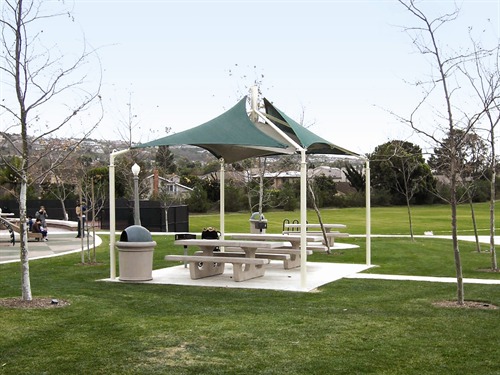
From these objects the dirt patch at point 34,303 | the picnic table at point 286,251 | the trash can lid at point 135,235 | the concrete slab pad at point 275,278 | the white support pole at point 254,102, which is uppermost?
the white support pole at point 254,102

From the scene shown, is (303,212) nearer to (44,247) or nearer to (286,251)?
(286,251)

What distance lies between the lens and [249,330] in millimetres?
8359

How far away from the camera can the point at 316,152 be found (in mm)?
16484

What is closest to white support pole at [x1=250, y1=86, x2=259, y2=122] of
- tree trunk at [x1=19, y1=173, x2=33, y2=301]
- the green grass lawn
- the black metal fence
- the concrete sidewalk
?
the green grass lawn

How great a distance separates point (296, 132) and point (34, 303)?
579cm

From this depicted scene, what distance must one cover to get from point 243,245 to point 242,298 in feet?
6.85

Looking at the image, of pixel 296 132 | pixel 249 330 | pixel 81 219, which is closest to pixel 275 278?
pixel 296 132

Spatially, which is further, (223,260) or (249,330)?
(223,260)

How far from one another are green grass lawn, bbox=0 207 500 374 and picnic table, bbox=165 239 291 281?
0.93m

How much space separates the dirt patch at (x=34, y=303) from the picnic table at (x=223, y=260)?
11.3 ft

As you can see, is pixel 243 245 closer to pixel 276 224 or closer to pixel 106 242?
pixel 106 242

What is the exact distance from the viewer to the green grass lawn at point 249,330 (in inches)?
268

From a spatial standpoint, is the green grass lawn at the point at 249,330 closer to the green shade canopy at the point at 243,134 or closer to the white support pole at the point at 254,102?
the green shade canopy at the point at 243,134

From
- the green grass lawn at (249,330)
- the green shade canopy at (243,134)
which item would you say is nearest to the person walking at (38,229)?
the green grass lawn at (249,330)
